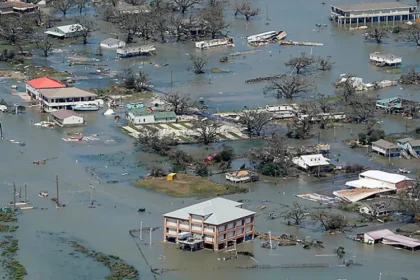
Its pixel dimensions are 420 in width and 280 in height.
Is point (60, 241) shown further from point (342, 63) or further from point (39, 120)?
point (342, 63)

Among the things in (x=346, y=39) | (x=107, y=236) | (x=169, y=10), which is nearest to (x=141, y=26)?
(x=169, y=10)

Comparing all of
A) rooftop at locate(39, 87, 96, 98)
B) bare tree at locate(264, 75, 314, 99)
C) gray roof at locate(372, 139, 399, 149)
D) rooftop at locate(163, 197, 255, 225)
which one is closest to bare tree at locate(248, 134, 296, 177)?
gray roof at locate(372, 139, 399, 149)

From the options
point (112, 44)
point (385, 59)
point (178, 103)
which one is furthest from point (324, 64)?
point (112, 44)

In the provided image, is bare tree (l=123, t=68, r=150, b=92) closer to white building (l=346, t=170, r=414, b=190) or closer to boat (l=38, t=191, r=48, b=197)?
boat (l=38, t=191, r=48, b=197)

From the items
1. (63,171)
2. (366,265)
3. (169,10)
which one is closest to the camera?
(366,265)

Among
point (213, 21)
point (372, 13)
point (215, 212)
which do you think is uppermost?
point (215, 212)

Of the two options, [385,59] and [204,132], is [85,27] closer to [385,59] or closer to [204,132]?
[385,59]
